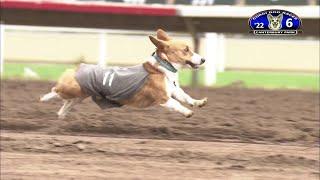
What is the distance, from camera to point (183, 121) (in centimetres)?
859

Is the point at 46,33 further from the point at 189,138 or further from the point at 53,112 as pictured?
the point at 189,138

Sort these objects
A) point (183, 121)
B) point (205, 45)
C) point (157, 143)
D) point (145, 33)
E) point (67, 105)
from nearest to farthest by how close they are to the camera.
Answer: point (157, 143) → point (67, 105) → point (183, 121) → point (145, 33) → point (205, 45)

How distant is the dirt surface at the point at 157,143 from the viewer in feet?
19.8

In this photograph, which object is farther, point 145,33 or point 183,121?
point 145,33

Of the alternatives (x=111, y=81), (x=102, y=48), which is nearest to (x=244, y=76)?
(x=102, y=48)

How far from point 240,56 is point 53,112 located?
359 inches

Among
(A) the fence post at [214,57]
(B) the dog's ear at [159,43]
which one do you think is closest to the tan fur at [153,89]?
(B) the dog's ear at [159,43]

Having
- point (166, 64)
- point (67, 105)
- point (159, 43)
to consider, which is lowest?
point (67, 105)

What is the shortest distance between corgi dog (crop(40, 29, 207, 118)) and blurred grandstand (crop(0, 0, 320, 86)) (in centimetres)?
348

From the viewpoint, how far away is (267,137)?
768 centimetres

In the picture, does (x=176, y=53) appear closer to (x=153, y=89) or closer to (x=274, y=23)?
(x=153, y=89)

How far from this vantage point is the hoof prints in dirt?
7.71 metres

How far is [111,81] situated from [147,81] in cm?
41

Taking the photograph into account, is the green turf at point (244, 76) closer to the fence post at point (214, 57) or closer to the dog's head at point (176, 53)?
the fence post at point (214, 57)
